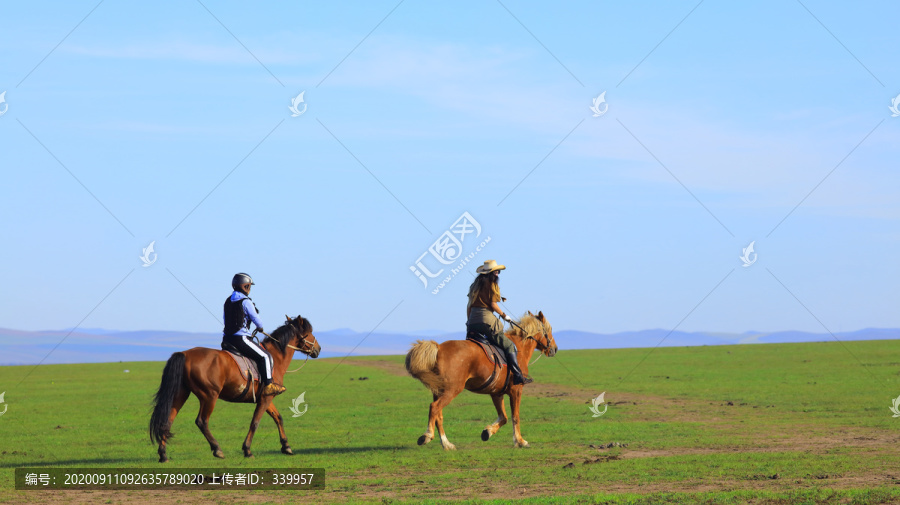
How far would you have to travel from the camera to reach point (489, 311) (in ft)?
54.9

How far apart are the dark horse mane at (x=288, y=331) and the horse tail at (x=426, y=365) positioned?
86.5 inches

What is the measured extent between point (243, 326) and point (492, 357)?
14.9 feet

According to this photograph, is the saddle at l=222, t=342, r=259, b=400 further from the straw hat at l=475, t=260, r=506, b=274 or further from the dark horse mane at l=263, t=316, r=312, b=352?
the straw hat at l=475, t=260, r=506, b=274

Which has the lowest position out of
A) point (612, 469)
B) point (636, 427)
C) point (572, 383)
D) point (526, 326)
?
point (612, 469)

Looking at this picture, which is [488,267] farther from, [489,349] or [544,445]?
[544,445]

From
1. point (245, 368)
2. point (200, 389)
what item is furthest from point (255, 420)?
point (200, 389)

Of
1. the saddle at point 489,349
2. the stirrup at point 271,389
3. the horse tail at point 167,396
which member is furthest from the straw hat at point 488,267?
the horse tail at point 167,396

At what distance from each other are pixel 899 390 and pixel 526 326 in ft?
59.8

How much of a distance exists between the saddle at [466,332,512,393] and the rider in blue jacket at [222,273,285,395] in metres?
3.74

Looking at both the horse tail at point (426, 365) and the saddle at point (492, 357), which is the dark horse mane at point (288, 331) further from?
the saddle at point (492, 357)

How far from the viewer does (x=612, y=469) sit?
13.4 m

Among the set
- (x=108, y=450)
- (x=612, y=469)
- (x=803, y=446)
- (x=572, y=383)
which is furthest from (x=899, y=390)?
(x=108, y=450)

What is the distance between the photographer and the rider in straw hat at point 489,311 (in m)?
16.5

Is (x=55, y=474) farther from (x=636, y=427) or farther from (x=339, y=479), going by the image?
(x=636, y=427)
